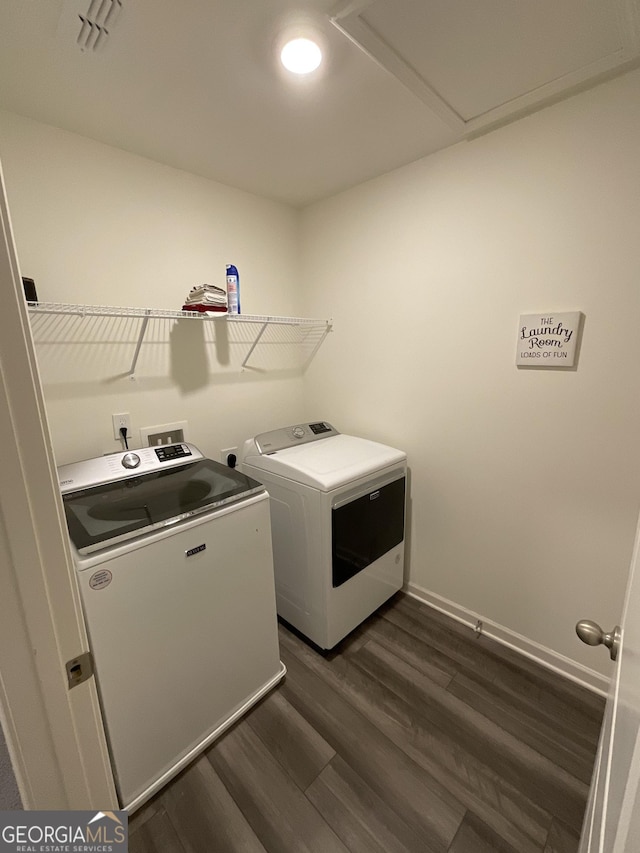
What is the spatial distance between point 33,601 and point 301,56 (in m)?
1.56

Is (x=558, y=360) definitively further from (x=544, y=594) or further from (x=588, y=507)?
(x=544, y=594)

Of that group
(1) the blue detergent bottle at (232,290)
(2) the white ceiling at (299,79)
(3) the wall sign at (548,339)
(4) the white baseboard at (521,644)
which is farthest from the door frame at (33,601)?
(4) the white baseboard at (521,644)

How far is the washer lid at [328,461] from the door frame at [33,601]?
108 centimetres

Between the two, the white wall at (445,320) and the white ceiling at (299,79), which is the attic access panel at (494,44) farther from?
the white wall at (445,320)

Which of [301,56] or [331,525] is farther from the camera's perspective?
[331,525]

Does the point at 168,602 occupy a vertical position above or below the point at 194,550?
below

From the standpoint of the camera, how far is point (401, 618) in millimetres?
2006

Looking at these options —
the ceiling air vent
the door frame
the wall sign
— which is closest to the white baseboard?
the wall sign

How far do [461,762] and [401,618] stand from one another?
710 mm

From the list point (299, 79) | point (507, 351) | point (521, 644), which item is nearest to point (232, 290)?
point (299, 79)

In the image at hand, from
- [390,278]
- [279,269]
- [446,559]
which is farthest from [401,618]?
[279,269]

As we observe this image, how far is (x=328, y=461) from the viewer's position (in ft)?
5.84

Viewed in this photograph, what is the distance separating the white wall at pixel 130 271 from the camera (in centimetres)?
142

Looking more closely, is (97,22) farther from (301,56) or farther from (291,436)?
(291,436)
